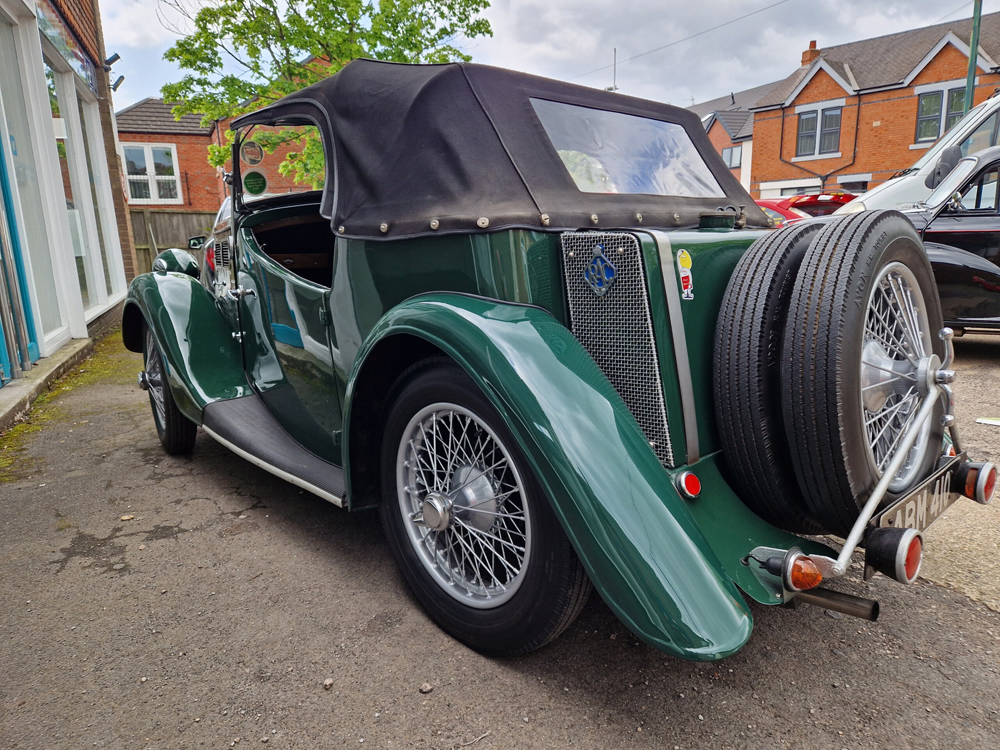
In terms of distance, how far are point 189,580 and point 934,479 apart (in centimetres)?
270

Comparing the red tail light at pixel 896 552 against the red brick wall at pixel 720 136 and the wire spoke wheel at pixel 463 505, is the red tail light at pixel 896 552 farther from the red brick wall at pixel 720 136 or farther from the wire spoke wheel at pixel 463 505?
the red brick wall at pixel 720 136

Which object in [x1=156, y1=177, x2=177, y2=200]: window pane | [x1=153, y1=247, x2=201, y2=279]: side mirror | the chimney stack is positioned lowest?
[x1=153, y1=247, x2=201, y2=279]: side mirror

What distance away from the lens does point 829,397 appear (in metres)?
1.75

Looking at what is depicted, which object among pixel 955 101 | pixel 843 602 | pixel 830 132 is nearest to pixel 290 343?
pixel 843 602

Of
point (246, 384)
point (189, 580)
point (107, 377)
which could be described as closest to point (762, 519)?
point (189, 580)

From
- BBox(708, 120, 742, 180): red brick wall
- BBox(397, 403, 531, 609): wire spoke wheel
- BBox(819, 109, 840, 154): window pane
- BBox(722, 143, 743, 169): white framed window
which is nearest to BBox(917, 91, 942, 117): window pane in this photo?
BBox(819, 109, 840, 154): window pane

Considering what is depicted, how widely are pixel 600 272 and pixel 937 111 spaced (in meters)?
29.5

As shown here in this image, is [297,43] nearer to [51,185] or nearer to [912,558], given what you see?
[51,185]

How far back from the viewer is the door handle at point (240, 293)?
11.2 ft

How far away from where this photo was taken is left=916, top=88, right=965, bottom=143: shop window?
79.8 ft

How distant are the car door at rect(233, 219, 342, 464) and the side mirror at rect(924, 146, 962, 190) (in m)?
5.71

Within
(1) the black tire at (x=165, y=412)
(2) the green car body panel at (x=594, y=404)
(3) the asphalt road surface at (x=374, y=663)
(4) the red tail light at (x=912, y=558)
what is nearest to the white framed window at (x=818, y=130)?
(3) the asphalt road surface at (x=374, y=663)

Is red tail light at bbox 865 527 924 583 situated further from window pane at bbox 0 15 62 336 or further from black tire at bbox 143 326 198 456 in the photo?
window pane at bbox 0 15 62 336

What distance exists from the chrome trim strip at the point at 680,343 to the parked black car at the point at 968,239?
16.1 ft
